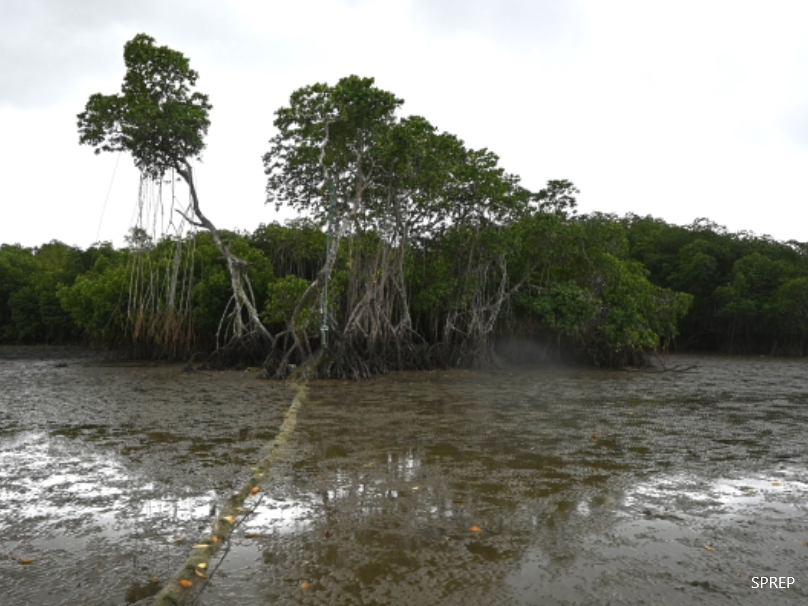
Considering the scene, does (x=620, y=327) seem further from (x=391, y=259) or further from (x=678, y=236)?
(x=678, y=236)

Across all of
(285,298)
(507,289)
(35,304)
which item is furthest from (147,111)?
(35,304)

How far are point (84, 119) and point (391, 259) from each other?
8.74 metres

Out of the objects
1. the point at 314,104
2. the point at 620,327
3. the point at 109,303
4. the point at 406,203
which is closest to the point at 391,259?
the point at 406,203

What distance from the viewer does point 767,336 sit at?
28.6 meters

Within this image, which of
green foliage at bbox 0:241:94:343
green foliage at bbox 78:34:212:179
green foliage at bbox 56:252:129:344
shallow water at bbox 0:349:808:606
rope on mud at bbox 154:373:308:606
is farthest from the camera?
green foliage at bbox 0:241:94:343

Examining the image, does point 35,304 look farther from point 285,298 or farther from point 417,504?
point 417,504

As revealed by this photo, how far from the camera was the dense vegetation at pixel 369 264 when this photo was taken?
1600cm

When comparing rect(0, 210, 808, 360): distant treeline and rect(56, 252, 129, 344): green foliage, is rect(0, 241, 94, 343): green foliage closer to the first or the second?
rect(0, 210, 808, 360): distant treeline

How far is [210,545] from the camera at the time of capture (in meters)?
3.64

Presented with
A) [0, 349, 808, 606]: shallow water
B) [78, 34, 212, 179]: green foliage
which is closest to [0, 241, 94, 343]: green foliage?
[78, 34, 212, 179]: green foliage

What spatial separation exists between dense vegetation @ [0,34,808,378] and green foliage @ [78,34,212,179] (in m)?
0.04

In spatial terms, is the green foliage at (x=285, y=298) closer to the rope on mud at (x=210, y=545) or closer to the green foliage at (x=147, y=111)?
the green foliage at (x=147, y=111)

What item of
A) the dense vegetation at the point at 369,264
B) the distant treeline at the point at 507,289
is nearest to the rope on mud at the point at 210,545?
the dense vegetation at the point at 369,264

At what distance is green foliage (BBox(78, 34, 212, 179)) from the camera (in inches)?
625
